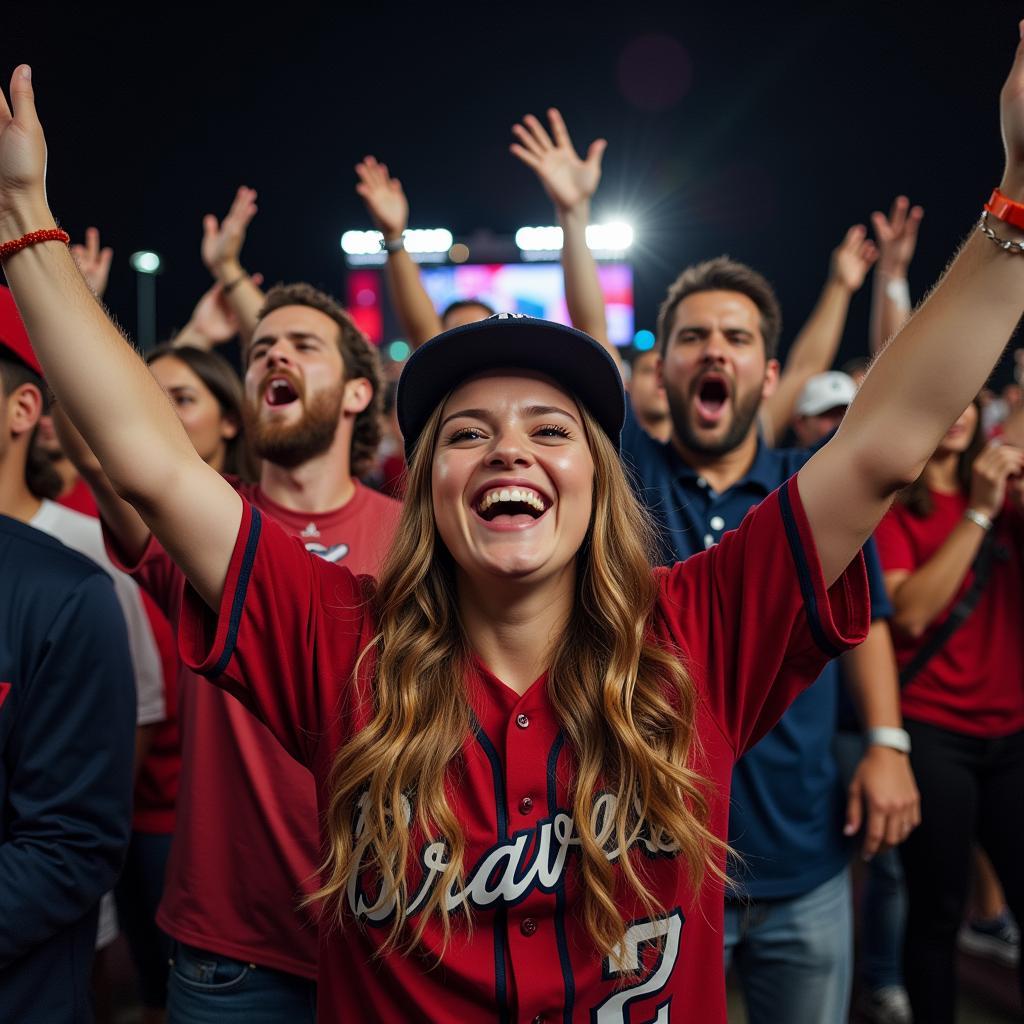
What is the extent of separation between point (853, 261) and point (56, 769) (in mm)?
3952

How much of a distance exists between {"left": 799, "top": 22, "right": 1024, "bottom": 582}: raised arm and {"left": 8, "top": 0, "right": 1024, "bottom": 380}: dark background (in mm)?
10917

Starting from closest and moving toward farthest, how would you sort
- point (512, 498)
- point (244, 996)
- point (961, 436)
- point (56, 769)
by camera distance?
point (512, 498), point (56, 769), point (244, 996), point (961, 436)

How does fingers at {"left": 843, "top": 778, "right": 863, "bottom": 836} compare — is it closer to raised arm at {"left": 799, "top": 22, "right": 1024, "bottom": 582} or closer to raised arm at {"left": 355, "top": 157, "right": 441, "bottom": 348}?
raised arm at {"left": 799, "top": 22, "right": 1024, "bottom": 582}

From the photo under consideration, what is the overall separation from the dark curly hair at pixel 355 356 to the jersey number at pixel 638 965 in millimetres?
1799

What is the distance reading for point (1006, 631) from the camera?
3.20 metres

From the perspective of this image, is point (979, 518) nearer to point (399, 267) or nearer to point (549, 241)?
point (399, 267)

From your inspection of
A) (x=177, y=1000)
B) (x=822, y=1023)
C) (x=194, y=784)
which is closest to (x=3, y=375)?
(x=194, y=784)

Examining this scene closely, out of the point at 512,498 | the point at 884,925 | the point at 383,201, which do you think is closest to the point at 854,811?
the point at 512,498

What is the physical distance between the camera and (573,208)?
119 inches

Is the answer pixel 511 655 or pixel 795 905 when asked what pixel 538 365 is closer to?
pixel 511 655

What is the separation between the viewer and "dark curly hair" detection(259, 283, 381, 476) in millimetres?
2828

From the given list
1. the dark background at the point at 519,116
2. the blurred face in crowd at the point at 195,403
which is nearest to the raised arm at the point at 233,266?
the blurred face in crowd at the point at 195,403

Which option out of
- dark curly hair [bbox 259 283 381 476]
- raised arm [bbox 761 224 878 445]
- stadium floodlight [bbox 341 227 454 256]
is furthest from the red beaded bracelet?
stadium floodlight [bbox 341 227 454 256]

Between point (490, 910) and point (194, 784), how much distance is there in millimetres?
1007
